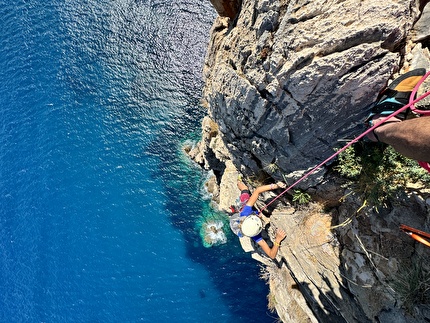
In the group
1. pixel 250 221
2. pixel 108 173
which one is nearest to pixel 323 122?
pixel 250 221

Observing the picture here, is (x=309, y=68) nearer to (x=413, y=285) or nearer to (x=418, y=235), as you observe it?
(x=418, y=235)

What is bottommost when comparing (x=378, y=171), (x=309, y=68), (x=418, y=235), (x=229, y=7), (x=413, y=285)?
(x=413, y=285)

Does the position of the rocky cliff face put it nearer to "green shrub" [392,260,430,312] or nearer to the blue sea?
"green shrub" [392,260,430,312]

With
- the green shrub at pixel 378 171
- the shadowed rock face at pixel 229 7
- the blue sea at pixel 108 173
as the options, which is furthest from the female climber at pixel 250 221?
the blue sea at pixel 108 173

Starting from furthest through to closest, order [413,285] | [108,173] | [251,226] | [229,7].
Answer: [108,173] < [229,7] < [251,226] < [413,285]

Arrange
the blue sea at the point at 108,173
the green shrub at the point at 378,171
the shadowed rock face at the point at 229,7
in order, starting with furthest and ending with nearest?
the blue sea at the point at 108,173 < the shadowed rock face at the point at 229,7 < the green shrub at the point at 378,171

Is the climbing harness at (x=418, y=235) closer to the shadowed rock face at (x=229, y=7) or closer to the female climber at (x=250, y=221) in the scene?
the female climber at (x=250, y=221)

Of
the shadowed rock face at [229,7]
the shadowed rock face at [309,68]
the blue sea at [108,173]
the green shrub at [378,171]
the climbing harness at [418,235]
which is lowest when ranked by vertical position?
the blue sea at [108,173]
